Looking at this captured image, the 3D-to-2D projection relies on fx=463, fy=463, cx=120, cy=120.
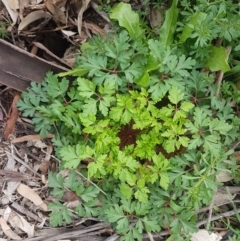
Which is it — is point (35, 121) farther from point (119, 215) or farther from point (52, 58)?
point (119, 215)

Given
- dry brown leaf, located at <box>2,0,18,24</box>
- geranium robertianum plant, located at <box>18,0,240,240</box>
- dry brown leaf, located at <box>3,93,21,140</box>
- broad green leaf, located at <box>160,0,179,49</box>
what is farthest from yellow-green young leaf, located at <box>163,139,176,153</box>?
dry brown leaf, located at <box>2,0,18,24</box>

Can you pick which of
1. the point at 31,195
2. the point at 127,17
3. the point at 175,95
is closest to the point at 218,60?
the point at 175,95

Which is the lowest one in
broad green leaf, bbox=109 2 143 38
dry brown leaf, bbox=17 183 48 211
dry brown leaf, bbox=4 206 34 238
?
dry brown leaf, bbox=4 206 34 238

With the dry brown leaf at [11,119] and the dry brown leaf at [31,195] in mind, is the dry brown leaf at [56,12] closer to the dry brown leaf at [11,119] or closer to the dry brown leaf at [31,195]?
the dry brown leaf at [11,119]

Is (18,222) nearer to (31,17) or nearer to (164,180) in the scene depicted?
(164,180)

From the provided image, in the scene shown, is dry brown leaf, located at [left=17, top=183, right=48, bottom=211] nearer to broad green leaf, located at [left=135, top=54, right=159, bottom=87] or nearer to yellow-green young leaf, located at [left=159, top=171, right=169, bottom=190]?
yellow-green young leaf, located at [left=159, top=171, right=169, bottom=190]

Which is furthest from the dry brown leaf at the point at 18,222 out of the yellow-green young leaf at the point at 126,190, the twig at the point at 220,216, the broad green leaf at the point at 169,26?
the broad green leaf at the point at 169,26

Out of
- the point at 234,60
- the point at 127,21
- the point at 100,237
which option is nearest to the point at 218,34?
the point at 234,60
